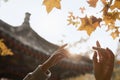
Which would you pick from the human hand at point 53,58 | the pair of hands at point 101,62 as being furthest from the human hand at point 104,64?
the human hand at point 53,58

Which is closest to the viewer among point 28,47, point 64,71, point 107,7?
point 107,7

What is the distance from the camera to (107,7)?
2.90 metres

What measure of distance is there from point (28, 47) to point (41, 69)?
19.0 ft

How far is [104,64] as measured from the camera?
1.17 metres

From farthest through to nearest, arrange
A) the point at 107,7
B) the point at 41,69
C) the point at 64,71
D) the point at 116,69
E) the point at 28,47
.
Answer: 1. the point at 116,69
2. the point at 64,71
3. the point at 28,47
4. the point at 107,7
5. the point at 41,69

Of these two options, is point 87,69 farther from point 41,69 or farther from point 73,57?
point 41,69

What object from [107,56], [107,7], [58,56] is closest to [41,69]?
[58,56]

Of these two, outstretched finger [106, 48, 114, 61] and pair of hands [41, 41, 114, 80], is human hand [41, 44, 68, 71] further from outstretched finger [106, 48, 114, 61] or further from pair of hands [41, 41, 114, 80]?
outstretched finger [106, 48, 114, 61]

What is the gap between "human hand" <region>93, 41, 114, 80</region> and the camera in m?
1.14

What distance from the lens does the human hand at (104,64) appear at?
1139 mm

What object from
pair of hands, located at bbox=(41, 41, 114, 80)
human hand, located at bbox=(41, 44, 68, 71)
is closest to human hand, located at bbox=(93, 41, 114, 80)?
pair of hands, located at bbox=(41, 41, 114, 80)

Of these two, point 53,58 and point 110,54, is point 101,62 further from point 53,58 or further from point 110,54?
point 53,58

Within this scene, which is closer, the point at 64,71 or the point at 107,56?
the point at 107,56

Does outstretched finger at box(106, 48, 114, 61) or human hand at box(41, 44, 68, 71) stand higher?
human hand at box(41, 44, 68, 71)
